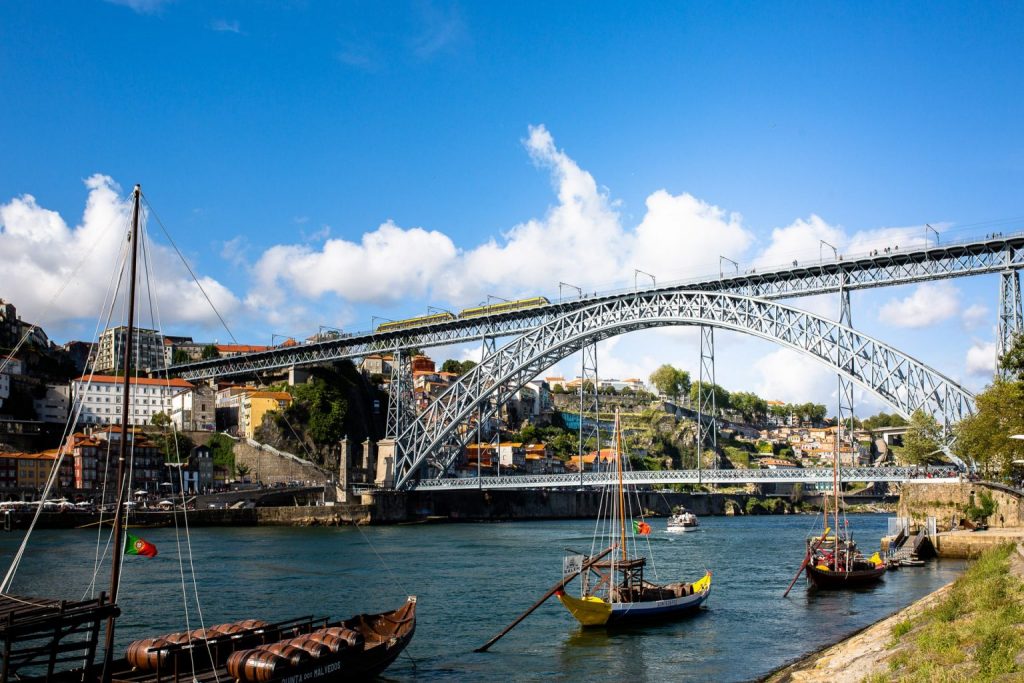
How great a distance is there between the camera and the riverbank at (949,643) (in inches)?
474

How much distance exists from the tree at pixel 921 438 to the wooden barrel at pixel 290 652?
3608cm

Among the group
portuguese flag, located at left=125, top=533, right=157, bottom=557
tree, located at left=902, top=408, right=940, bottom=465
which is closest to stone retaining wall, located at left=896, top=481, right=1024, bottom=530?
tree, located at left=902, top=408, right=940, bottom=465

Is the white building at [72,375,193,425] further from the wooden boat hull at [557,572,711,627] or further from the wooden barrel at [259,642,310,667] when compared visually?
the wooden barrel at [259,642,310,667]

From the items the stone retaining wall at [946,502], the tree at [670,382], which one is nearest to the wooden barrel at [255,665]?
the stone retaining wall at [946,502]

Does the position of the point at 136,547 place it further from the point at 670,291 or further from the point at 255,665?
the point at 670,291

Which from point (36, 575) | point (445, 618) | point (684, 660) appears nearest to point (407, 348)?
point (36, 575)

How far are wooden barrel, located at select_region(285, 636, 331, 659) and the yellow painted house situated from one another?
66.3m

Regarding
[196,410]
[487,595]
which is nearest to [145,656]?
[487,595]

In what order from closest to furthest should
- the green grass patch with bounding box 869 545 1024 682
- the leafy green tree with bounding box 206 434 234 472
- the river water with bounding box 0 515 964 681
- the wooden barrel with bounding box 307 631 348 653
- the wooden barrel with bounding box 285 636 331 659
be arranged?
the green grass patch with bounding box 869 545 1024 682 → the wooden barrel with bounding box 285 636 331 659 → the wooden barrel with bounding box 307 631 348 653 → the river water with bounding box 0 515 964 681 → the leafy green tree with bounding box 206 434 234 472

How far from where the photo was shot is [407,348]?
73.6m

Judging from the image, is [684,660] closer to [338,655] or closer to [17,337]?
[338,655]

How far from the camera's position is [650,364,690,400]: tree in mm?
168000

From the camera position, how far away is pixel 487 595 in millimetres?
30594

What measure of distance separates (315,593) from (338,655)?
14654 millimetres
